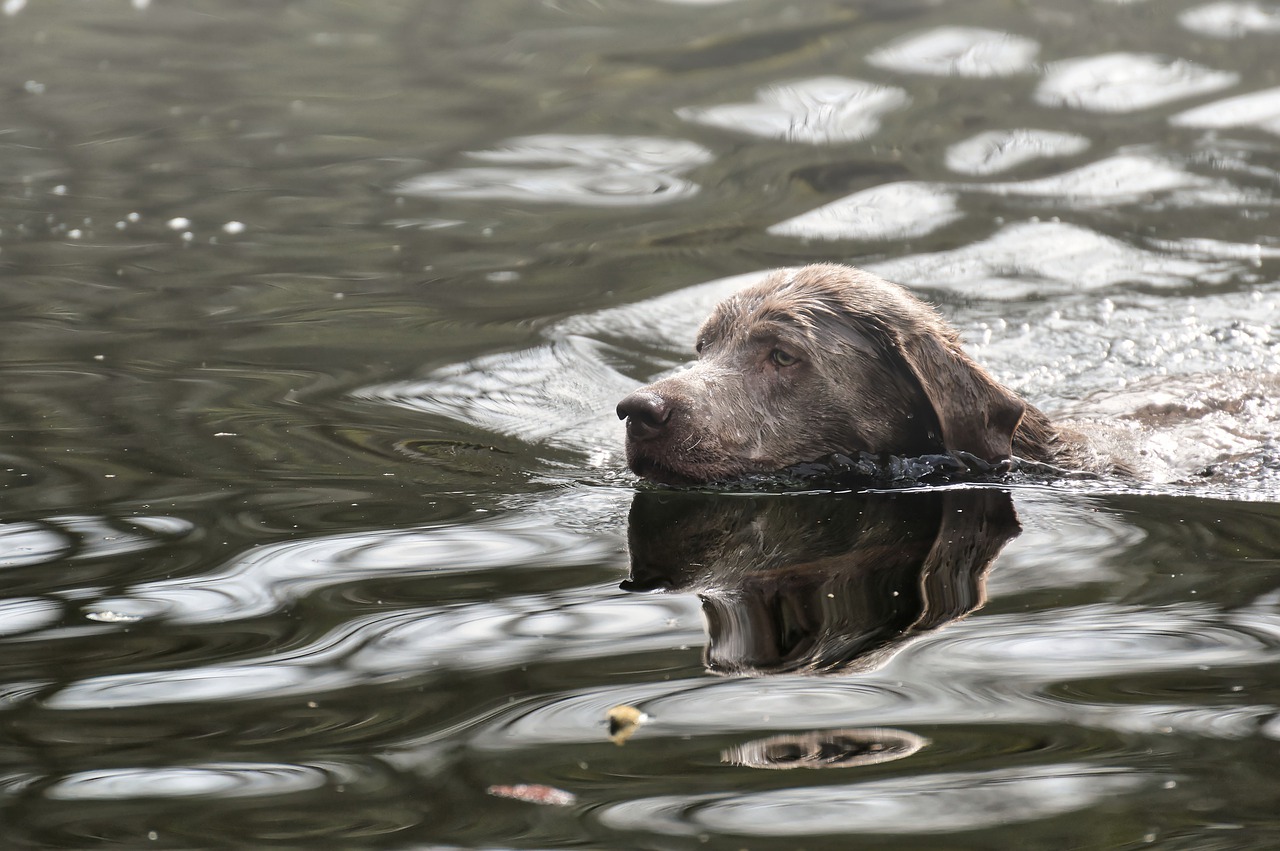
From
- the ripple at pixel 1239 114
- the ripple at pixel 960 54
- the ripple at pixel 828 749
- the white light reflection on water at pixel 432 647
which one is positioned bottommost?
the ripple at pixel 828 749

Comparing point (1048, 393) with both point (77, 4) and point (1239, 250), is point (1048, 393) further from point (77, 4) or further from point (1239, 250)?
point (77, 4)

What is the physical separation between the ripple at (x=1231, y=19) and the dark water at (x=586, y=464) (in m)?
0.18

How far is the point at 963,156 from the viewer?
1367 centimetres

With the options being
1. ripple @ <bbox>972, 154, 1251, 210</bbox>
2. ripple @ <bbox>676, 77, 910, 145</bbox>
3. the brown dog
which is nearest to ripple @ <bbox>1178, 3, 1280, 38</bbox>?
ripple @ <bbox>676, 77, 910, 145</bbox>

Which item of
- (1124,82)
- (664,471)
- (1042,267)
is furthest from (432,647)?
(1124,82)

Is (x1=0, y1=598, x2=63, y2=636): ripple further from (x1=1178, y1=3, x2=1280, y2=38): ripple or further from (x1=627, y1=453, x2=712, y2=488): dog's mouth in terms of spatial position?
(x1=1178, y1=3, x2=1280, y2=38): ripple

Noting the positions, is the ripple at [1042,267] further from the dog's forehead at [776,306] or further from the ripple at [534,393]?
the dog's forehead at [776,306]

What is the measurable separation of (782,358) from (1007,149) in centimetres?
756

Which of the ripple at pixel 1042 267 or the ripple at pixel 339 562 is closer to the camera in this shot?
the ripple at pixel 339 562

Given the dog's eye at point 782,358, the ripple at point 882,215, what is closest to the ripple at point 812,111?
the ripple at point 882,215

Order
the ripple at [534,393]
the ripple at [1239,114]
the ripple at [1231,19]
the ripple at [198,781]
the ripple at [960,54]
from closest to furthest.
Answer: the ripple at [198,781], the ripple at [534,393], the ripple at [1239,114], the ripple at [960,54], the ripple at [1231,19]

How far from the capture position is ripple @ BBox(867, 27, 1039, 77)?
1602 cm

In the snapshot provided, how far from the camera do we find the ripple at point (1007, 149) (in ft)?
44.2

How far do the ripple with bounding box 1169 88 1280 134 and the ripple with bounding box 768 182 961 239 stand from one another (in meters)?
3.35
